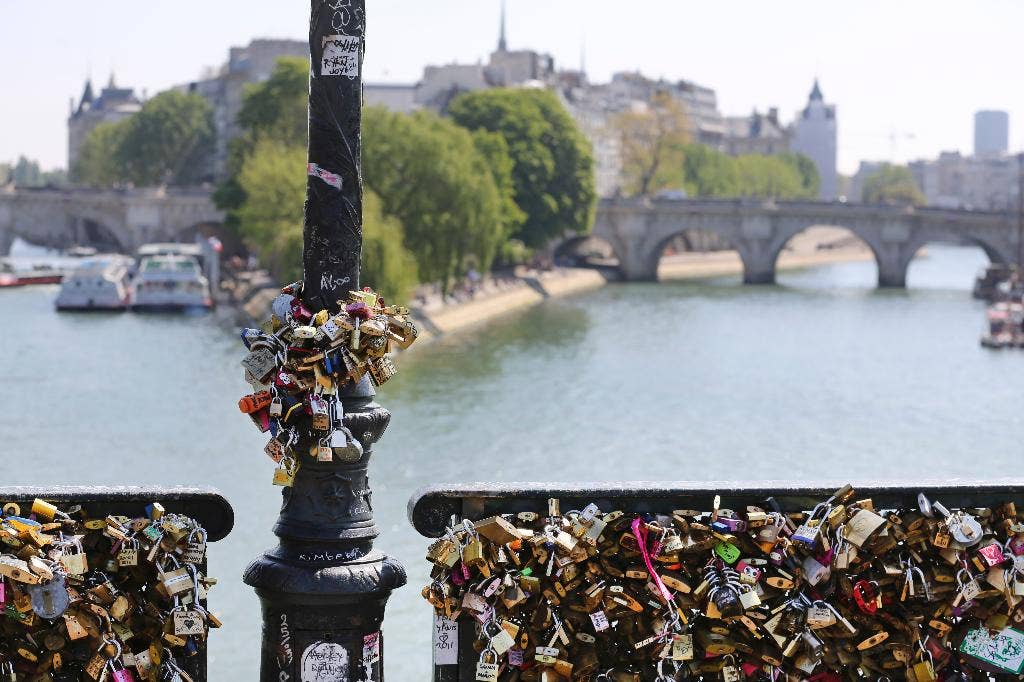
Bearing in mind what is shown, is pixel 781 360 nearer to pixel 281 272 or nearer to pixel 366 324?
pixel 281 272

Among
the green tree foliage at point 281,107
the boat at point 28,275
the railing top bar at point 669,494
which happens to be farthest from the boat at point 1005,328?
the railing top bar at point 669,494

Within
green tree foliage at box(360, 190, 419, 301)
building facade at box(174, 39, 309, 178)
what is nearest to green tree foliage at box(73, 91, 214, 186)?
building facade at box(174, 39, 309, 178)

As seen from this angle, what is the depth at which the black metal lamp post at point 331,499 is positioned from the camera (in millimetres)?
5984

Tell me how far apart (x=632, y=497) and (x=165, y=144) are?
9517 cm

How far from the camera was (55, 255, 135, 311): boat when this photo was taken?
58.3 metres

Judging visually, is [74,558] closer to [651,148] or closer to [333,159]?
[333,159]

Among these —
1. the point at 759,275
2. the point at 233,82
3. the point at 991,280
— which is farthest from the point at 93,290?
the point at 233,82

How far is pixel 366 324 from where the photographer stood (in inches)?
234

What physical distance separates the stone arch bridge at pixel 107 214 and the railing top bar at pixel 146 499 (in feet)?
236

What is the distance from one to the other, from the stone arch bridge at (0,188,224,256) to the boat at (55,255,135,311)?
16933 mm

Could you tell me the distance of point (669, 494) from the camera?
6223 millimetres

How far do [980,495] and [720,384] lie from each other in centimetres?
3497

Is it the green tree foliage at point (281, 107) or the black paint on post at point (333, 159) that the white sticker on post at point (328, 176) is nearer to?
the black paint on post at point (333, 159)

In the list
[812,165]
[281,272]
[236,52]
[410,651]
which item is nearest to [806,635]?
[410,651]
